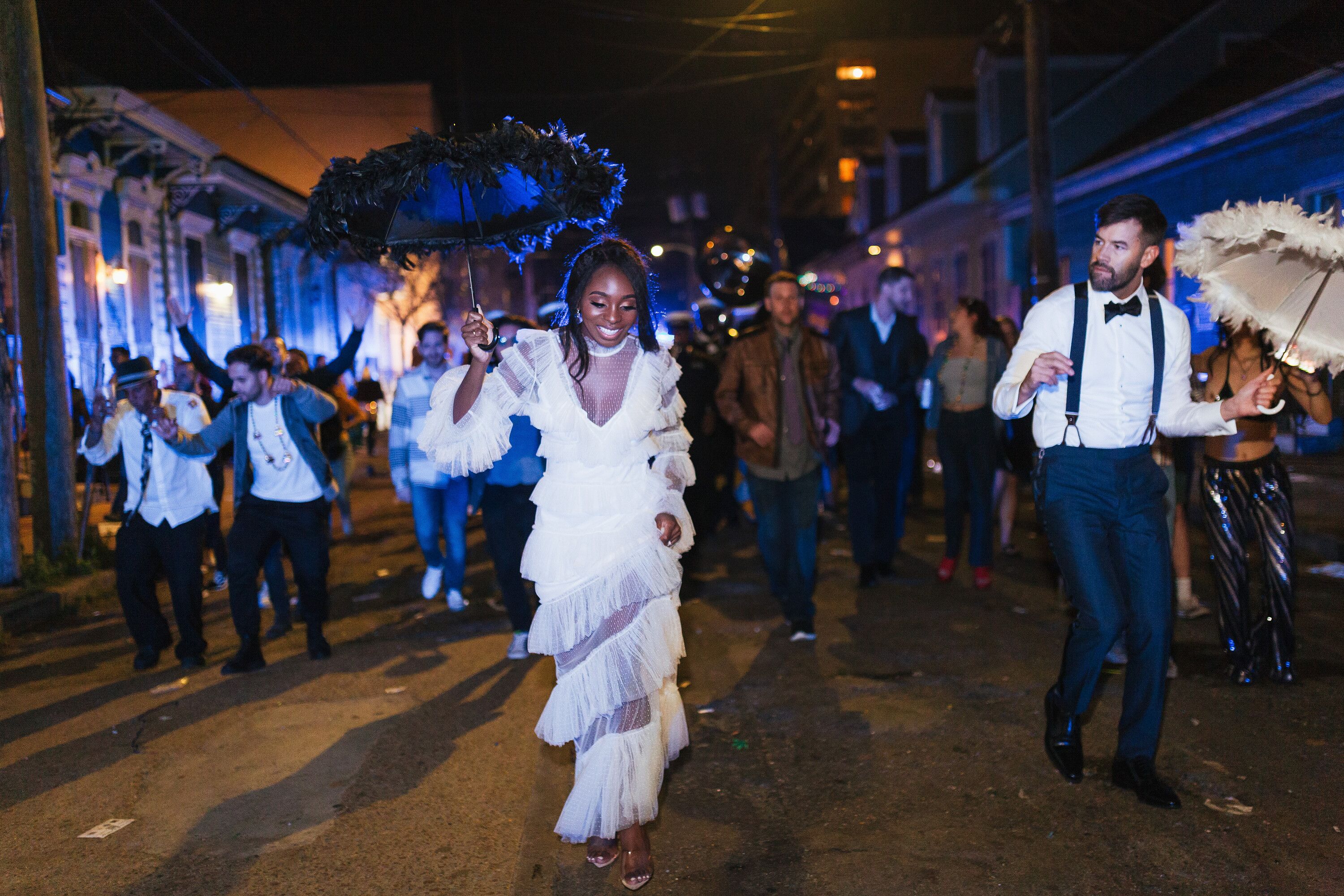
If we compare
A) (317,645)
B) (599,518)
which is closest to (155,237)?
(317,645)

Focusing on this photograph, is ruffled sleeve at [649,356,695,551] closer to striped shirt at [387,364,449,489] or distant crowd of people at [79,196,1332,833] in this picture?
distant crowd of people at [79,196,1332,833]

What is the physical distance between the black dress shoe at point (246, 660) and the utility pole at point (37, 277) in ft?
13.1

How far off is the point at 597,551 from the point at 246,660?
3.59m

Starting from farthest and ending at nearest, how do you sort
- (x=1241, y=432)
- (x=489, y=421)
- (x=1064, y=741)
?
(x=1241, y=432), (x=1064, y=741), (x=489, y=421)

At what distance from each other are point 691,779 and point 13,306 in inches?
327

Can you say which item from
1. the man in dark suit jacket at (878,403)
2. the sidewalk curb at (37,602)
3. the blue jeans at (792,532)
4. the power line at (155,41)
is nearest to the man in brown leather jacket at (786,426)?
the blue jeans at (792,532)

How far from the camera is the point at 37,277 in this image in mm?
8797

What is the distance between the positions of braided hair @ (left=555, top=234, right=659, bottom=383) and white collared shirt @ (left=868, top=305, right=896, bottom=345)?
4550 mm

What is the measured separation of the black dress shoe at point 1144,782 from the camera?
381 centimetres

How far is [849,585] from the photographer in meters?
8.02

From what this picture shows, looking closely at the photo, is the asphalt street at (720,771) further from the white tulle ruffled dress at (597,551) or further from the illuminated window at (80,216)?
the illuminated window at (80,216)

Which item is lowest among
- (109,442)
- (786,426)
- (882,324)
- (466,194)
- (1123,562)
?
(1123,562)

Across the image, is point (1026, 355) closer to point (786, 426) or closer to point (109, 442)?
point (786, 426)

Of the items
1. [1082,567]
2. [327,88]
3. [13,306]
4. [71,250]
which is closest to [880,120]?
[327,88]
